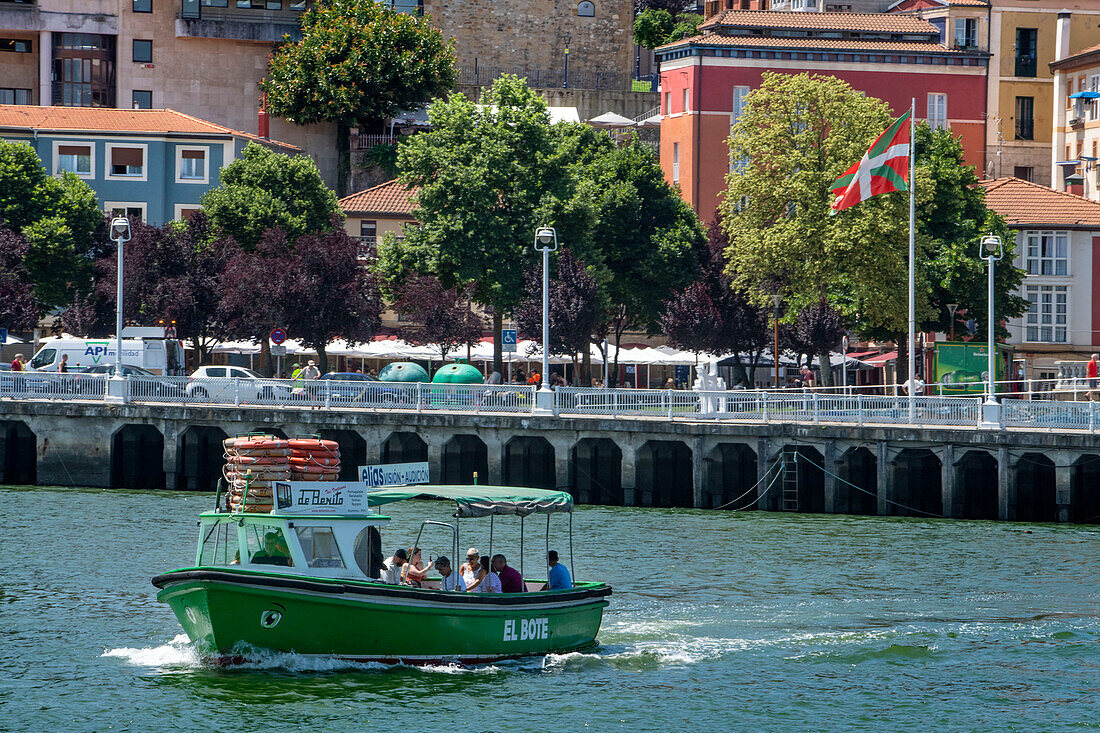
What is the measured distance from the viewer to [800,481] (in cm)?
5303

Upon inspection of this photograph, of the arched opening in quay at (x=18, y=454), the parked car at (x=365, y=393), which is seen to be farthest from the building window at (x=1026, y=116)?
the arched opening in quay at (x=18, y=454)

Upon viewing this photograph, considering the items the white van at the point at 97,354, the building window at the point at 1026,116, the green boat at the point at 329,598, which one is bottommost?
the green boat at the point at 329,598

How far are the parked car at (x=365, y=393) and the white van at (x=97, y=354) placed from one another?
11930mm

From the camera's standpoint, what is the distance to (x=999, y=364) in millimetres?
68562

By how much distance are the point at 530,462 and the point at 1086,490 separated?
58.7ft

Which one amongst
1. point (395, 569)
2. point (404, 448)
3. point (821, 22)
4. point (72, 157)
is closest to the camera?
point (395, 569)

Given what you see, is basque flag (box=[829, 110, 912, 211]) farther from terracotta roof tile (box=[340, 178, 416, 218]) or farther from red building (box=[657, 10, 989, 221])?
terracotta roof tile (box=[340, 178, 416, 218])

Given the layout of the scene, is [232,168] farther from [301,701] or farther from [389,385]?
[301,701]

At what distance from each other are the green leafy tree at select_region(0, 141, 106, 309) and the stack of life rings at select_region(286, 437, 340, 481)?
161 feet

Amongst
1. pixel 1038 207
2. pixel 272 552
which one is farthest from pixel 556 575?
pixel 1038 207

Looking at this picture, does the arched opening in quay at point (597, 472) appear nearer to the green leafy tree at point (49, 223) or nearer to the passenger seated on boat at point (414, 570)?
the passenger seated on boat at point (414, 570)

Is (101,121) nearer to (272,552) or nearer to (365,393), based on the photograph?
(365,393)

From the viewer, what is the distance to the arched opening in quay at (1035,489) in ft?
166

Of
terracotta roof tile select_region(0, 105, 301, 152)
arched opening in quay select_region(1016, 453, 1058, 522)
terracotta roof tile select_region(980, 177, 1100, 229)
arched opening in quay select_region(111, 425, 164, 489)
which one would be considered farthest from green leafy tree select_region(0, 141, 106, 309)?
arched opening in quay select_region(1016, 453, 1058, 522)
